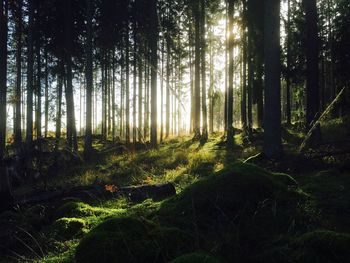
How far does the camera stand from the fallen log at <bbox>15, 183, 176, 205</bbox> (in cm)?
684

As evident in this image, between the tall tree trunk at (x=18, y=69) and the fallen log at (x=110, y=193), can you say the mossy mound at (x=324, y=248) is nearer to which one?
the fallen log at (x=110, y=193)

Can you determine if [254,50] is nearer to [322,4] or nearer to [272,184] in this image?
[272,184]

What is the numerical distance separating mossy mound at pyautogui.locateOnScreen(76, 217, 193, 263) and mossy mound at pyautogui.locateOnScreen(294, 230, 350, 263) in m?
1.09

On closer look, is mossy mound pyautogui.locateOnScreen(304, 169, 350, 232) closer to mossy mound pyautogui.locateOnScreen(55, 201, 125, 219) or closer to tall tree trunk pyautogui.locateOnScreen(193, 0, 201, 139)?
mossy mound pyautogui.locateOnScreen(55, 201, 125, 219)

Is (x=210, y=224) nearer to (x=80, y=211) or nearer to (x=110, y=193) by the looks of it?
(x=80, y=211)

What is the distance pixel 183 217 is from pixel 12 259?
2.21 meters

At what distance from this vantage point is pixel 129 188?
732 centimetres

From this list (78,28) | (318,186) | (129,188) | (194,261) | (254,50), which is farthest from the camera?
(78,28)

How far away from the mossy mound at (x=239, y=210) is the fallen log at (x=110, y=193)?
148 centimetres

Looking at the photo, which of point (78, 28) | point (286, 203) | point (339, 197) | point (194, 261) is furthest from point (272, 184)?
point (78, 28)

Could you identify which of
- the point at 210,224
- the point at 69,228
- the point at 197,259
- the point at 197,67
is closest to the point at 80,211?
the point at 69,228

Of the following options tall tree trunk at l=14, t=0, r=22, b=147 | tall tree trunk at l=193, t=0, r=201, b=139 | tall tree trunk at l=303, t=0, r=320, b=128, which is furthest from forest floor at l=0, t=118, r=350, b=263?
tall tree trunk at l=193, t=0, r=201, b=139

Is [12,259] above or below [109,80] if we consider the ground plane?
below

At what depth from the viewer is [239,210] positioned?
4574mm
